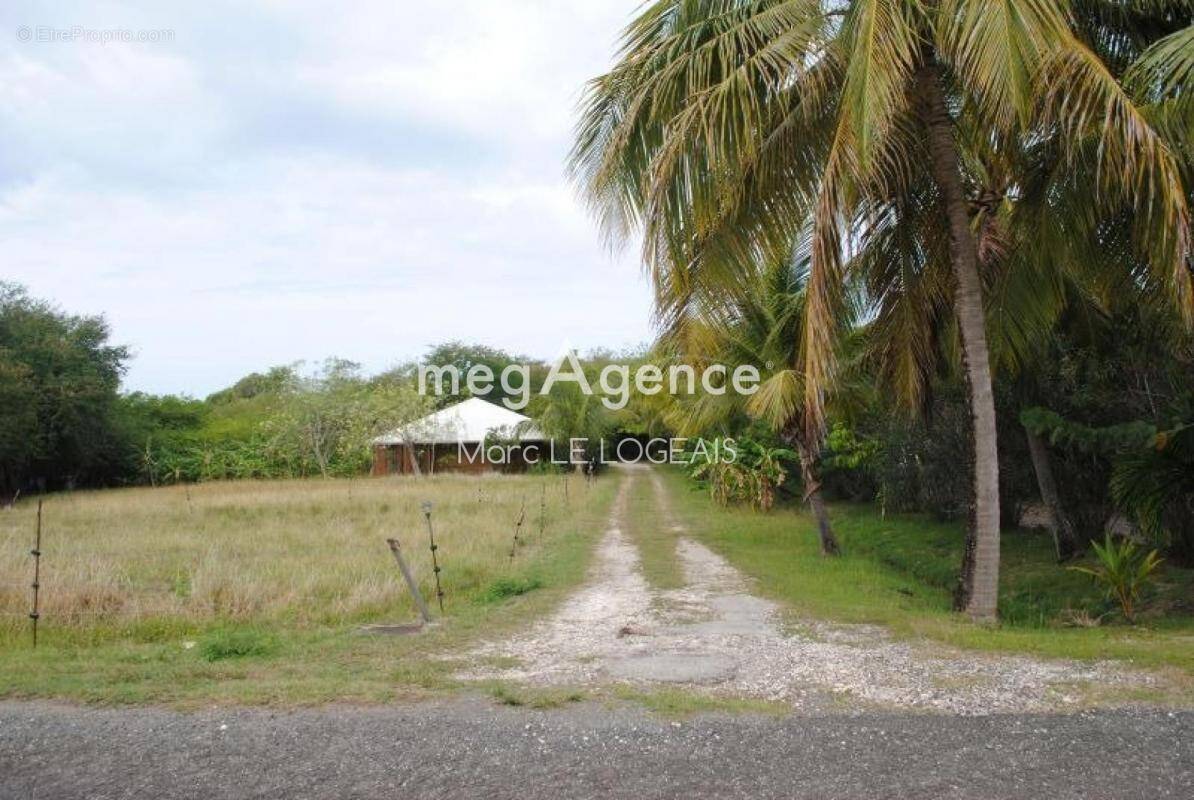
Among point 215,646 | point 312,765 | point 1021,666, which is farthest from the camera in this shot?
point 215,646

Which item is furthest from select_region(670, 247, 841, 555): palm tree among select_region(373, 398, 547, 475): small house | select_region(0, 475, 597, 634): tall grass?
select_region(373, 398, 547, 475): small house

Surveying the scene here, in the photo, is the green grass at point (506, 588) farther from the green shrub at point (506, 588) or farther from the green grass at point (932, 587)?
the green grass at point (932, 587)

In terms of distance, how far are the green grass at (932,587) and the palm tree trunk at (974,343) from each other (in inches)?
20.2

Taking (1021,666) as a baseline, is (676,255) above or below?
above

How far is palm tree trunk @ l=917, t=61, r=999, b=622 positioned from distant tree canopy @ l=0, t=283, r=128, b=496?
29053 millimetres

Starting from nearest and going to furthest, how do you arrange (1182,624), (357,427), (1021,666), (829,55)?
1. (1021,666)
2. (829,55)
3. (1182,624)
4. (357,427)

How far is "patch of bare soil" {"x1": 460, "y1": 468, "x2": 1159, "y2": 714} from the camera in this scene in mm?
5145

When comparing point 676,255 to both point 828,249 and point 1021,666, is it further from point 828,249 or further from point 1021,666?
point 1021,666

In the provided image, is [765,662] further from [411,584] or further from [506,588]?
[506,588]

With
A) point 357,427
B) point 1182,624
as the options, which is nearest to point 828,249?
point 1182,624

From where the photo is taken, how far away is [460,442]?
135 feet

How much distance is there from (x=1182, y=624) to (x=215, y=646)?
8.40 metres

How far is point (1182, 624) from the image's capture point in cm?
796

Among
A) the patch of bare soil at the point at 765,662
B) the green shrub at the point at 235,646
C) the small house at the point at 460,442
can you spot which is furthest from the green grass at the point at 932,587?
the small house at the point at 460,442
